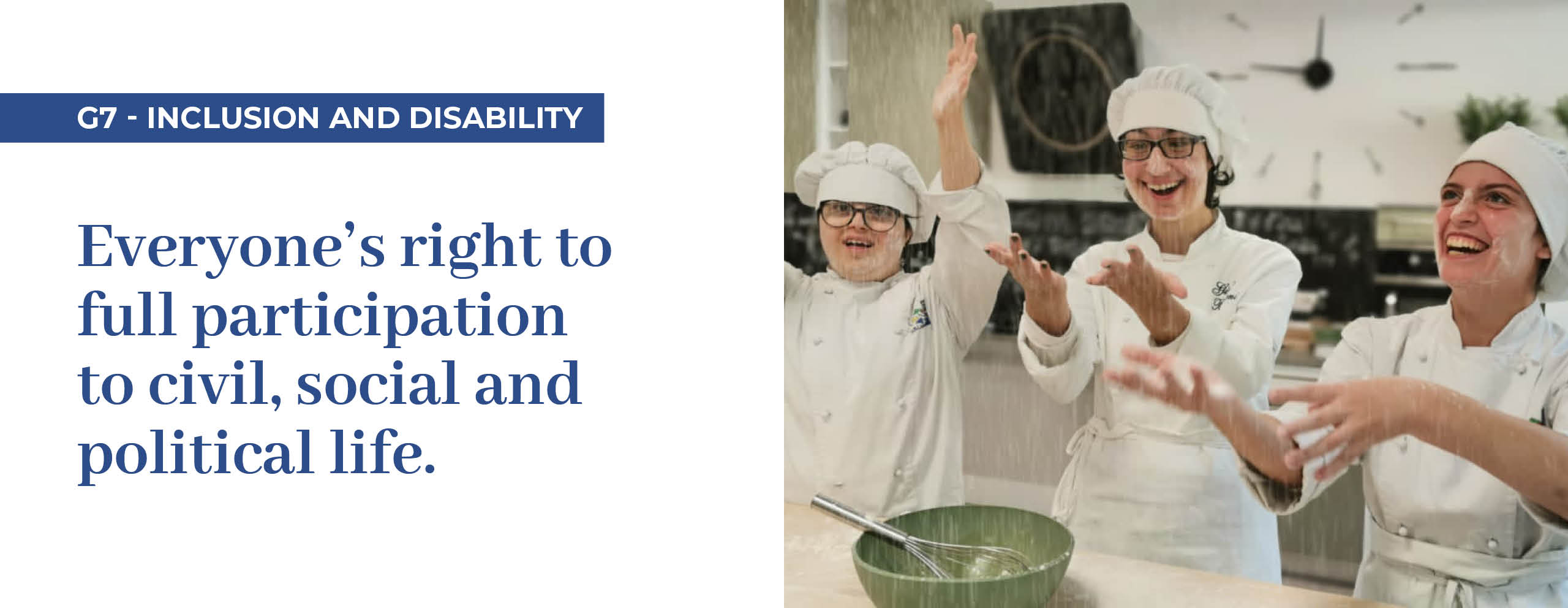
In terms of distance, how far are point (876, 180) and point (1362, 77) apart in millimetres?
590

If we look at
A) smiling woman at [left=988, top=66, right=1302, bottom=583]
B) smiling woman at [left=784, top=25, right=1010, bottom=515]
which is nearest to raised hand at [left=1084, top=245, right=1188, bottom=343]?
smiling woman at [left=988, top=66, right=1302, bottom=583]

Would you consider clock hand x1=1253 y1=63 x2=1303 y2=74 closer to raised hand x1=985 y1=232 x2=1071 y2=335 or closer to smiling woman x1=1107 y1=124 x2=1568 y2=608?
smiling woman x1=1107 y1=124 x2=1568 y2=608

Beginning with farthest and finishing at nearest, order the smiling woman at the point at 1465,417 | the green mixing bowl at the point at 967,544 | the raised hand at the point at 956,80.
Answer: the raised hand at the point at 956,80, the smiling woman at the point at 1465,417, the green mixing bowl at the point at 967,544

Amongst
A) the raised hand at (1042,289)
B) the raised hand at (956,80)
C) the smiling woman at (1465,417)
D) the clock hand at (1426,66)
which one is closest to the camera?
the smiling woman at (1465,417)

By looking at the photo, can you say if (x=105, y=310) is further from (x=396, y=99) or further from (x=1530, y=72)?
A: (x=1530, y=72)

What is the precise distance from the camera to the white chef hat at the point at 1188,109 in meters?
1.41

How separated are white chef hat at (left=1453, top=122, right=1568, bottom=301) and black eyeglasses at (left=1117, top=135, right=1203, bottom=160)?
0.31 metres

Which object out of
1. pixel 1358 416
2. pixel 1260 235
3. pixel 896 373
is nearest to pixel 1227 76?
pixel 1260 235

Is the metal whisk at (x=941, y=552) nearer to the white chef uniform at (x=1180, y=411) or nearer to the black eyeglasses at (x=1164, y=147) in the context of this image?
the white chef uniform at (x=1180, y=411)

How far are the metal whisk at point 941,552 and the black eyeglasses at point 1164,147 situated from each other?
0.49 metres

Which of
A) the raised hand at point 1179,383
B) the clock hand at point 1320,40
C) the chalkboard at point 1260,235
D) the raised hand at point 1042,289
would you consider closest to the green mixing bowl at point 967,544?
the raised hand at point 1179,383

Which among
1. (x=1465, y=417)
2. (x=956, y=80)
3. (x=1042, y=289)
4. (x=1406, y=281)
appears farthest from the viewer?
(x=956, y=80)

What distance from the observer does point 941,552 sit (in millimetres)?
1302

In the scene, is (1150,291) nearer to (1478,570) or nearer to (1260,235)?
(1260,235)
